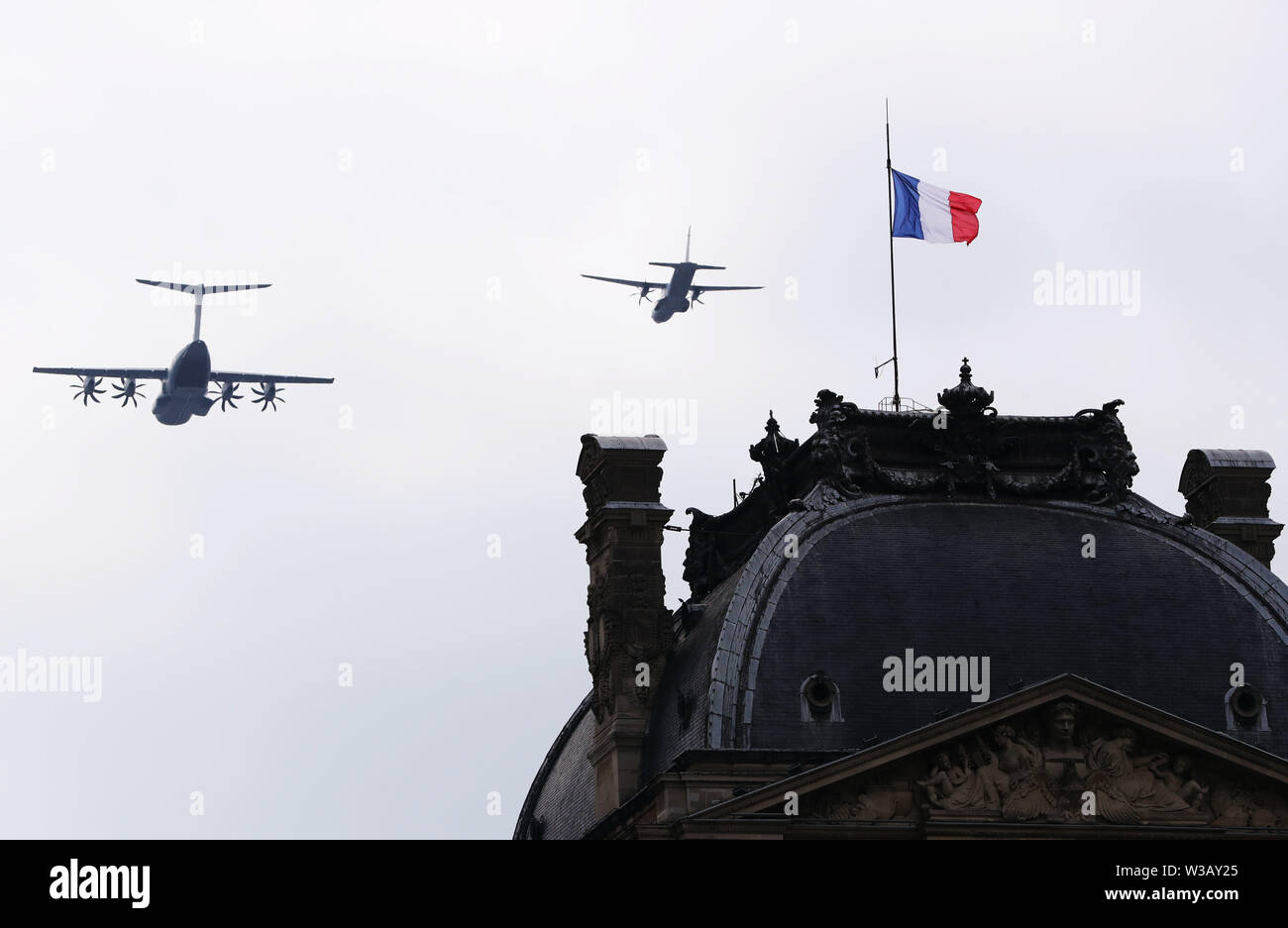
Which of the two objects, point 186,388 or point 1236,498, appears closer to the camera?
point 1236,498

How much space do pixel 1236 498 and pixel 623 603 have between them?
1774cm

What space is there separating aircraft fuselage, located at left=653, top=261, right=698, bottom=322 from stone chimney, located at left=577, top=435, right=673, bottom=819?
93.0 meters

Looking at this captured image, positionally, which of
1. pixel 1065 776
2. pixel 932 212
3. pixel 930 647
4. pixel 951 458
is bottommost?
pixel 1065 776

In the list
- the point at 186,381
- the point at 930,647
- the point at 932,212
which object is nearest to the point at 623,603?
the point at 930,647

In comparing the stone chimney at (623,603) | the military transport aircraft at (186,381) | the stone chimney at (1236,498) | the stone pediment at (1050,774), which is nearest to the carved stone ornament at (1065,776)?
the stone pediment at (1050,774)

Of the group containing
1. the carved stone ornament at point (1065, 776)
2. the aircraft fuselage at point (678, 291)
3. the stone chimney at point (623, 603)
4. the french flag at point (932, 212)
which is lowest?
the carved stone ornament at point (1065, 776)

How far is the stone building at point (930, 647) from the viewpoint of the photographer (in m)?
69.4

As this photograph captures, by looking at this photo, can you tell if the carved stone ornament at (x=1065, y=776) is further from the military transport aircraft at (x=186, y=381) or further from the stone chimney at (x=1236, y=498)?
the military transport aircraft at (x=186, y=381)

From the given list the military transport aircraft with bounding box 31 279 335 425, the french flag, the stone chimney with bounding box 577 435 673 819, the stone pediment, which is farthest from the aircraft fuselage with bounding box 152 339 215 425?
the stone pediment

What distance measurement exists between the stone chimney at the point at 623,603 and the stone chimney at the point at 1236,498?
1552 centimetres

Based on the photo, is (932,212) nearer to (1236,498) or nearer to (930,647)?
(1236,498)

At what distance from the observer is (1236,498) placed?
273 feet

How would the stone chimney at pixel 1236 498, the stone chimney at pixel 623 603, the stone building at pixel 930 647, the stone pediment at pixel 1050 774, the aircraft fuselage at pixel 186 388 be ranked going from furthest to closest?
1. the aircraft fuselage at pixel 186 388
2. the stone chimney at pixel 1236 498
3. the stone chimney at pixel 623 603
4. the stone building at pixel 930 647
5. the stone pediment at pixel 1050 774

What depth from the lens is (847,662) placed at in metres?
72.9
